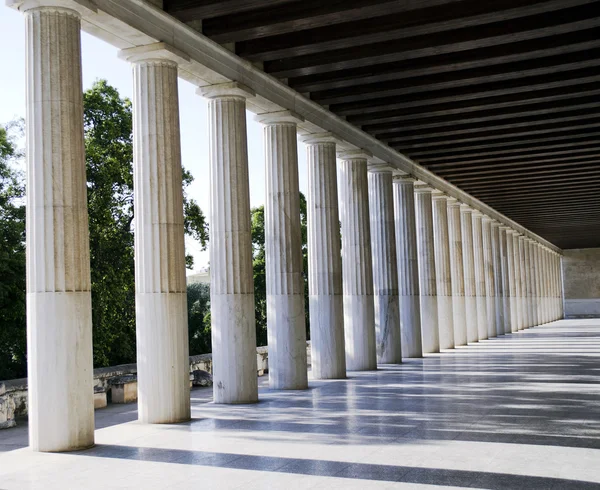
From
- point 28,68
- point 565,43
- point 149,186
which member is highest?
point 565,43

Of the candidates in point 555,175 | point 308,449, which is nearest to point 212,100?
point 308,449

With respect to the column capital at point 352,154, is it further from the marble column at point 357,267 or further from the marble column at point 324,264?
the marble column at point 324,264


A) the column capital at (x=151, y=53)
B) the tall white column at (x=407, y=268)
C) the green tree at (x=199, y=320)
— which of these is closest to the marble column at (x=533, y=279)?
the green tree at (x=199, y=320)

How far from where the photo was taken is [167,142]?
67.4 ft

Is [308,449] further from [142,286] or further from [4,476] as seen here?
[142,286]

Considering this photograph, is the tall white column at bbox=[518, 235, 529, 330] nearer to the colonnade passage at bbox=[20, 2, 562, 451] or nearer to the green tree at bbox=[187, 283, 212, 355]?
the green tree at bbox=[187, 283, 212, 355]

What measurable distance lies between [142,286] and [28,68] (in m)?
6.32

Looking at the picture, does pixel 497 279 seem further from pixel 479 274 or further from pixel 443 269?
pixel 443 269

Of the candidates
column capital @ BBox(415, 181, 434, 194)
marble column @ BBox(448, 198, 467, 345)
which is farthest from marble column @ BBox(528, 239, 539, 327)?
column capital @ BBox(415, 181, 434, 194)

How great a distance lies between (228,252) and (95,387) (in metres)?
9.51

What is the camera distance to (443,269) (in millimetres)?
49625

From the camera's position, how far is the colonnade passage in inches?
650

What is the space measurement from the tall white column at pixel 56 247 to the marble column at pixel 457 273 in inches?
1475

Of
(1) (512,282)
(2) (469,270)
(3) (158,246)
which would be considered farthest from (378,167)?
A: (1) (512,282)
